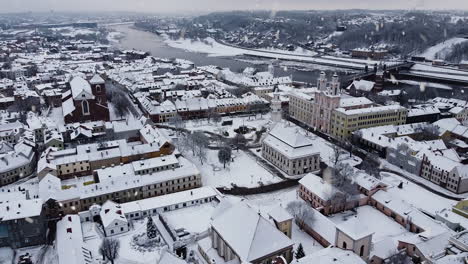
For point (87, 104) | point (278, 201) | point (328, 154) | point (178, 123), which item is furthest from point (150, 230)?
point (87, 104)

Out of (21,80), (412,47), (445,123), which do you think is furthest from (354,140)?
(412,47)

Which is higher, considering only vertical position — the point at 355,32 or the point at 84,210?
the point at 355,32

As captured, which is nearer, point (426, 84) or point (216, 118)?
point (216, 118)

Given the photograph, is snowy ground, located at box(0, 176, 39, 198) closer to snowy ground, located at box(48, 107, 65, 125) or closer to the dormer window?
the dormer window

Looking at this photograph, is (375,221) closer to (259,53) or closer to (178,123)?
(178,123)

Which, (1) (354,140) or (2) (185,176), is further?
(1) (354,140)

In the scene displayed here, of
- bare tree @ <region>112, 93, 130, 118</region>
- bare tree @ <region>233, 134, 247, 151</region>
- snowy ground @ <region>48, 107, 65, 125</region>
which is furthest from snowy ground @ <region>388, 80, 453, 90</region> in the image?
snowy ground @ <region>48, 107, 65, 125</region>

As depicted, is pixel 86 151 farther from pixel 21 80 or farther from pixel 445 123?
pixel 21 80
